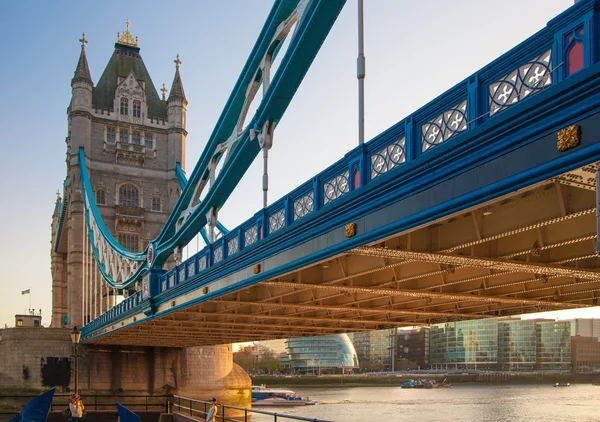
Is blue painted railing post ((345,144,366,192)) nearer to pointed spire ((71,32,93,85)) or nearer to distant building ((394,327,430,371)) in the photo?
pointed spire ((71,32,93,85))

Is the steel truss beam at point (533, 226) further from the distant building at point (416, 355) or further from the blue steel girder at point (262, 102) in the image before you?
the distant building at point (416, 355)

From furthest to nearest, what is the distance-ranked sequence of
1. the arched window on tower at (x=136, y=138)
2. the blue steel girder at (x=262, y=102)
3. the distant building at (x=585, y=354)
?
the distant building at (x=585, y=354), the arched window on tower at (x=136, y=138), the blue steel girder at (x=262, y=102)

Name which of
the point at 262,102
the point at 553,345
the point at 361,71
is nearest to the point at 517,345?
the point at 553,345

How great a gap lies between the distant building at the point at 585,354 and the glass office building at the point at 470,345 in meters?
21.4

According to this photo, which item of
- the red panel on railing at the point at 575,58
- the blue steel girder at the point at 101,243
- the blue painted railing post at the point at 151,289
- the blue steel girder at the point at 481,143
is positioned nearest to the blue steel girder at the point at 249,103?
the blue painted railing post at the point at 151,289

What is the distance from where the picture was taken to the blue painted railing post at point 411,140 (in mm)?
9078

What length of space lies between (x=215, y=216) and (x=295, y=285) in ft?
20.4

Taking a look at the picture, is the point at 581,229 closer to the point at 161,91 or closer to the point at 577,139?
the point at 577,139

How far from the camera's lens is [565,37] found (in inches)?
267

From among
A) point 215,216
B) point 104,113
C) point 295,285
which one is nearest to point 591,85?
point 295,285

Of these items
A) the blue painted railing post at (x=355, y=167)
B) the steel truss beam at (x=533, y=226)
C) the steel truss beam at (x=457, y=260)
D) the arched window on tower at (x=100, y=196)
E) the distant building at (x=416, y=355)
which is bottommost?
the distant building at (x=416, y=355)

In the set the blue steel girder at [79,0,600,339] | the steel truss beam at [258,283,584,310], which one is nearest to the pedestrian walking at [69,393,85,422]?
the steel truss beam at [258,283,584,310]

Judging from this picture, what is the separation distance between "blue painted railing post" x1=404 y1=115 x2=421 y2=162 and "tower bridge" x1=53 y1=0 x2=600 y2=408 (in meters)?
0.03

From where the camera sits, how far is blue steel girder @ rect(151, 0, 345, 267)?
1518 cm
